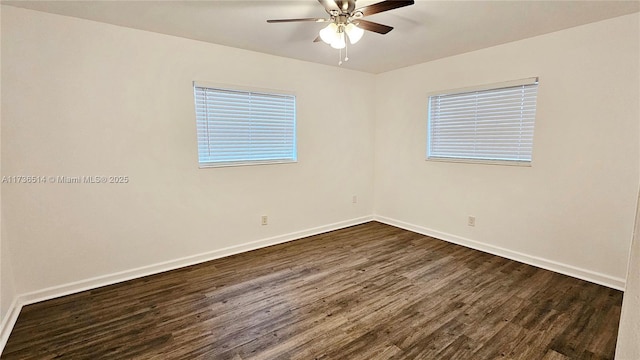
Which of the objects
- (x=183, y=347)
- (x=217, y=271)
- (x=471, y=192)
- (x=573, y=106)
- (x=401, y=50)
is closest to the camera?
(x=183, y=347)

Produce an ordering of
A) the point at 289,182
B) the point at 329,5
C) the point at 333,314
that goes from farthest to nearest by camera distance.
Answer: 1. the point at 289,182
2. the point at 333,314
3. the point at 329,5

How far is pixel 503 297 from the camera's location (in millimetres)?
2562

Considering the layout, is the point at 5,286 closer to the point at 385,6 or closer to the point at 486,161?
the point at 385,6

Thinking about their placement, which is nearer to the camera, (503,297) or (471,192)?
(503,297)

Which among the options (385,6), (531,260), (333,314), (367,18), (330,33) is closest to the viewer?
(385,6)

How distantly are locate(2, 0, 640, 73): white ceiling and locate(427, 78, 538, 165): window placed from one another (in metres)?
0.53

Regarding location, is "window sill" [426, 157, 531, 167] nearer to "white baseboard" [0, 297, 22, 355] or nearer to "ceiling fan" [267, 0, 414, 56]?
"ceiling fan" [267, 0, 414, 56]

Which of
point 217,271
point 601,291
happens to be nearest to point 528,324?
point 601,291

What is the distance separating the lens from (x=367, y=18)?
259cm

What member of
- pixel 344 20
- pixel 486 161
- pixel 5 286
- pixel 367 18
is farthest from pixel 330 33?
pixel 5 286

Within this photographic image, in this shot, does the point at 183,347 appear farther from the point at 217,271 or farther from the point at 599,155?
the point at 599,155

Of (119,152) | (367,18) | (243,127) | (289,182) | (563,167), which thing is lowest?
(289,182)

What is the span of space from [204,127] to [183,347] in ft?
6.90

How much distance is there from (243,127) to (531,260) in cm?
346
